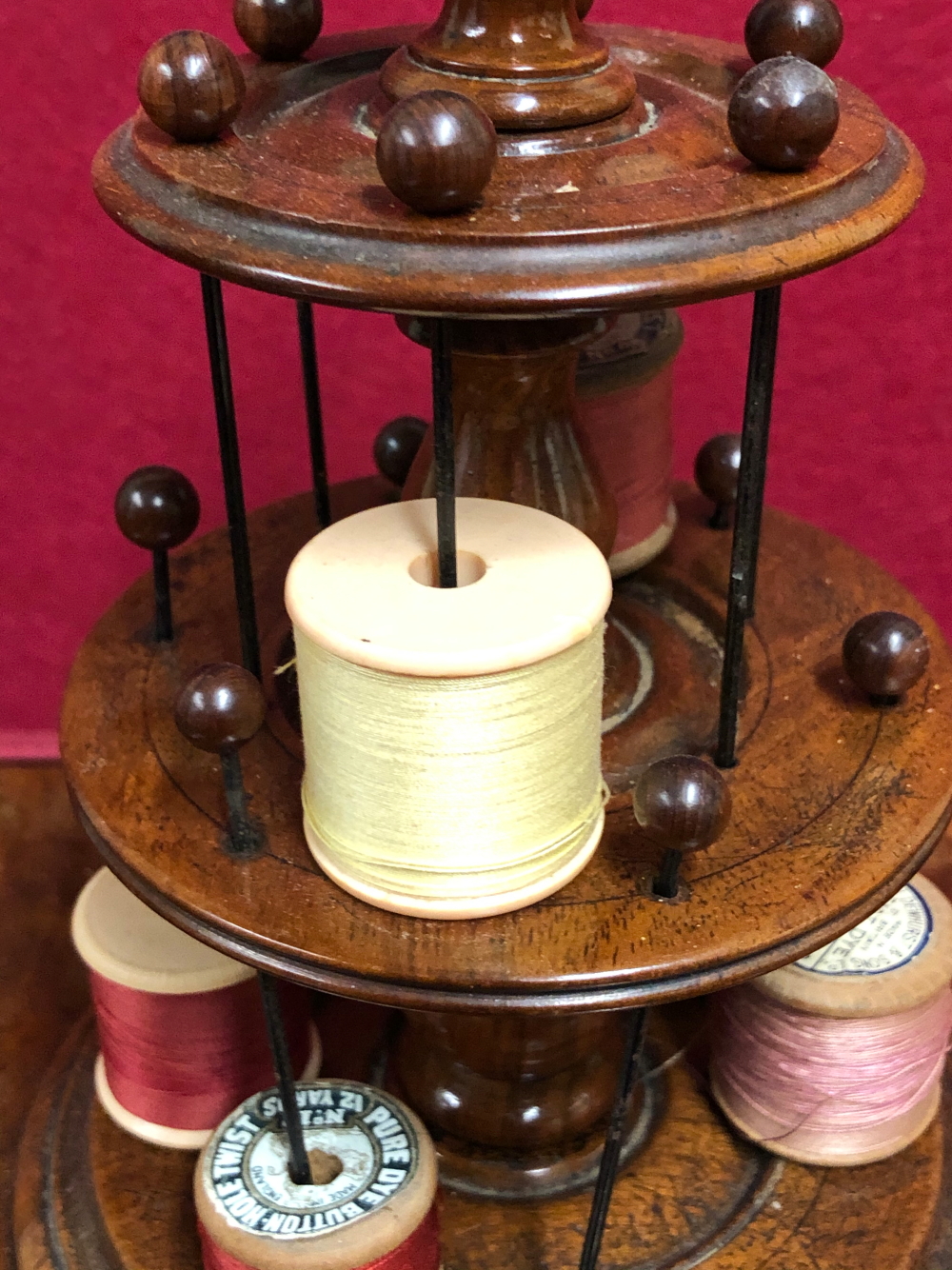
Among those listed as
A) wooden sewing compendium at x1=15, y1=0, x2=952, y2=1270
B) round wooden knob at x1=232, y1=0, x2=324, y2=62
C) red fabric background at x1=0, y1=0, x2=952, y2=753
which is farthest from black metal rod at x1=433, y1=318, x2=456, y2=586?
red fabric background at x1=0, y1=0, x2=952, y2=753

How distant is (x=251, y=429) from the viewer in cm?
159

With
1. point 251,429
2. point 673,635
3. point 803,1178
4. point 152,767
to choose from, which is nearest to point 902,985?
point 803,1178

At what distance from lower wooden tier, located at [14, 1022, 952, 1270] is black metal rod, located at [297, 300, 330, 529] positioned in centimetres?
61

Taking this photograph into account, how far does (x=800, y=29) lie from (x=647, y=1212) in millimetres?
938

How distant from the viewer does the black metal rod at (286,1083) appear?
3.07 feet

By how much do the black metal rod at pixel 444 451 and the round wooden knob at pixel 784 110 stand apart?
197mm

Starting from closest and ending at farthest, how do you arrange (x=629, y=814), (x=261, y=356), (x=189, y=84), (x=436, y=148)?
(x=436, y=148), (x=189, y=84), (x=629, y=814), (x=261, y=356)

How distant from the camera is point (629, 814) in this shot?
37.4 inches

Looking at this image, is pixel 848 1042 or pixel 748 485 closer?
pixel 748 485

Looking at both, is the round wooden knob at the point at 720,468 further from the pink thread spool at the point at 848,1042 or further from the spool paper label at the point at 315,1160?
the spool paper label at the point at 315,1160

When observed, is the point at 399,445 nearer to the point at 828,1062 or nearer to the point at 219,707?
the point at 219,707

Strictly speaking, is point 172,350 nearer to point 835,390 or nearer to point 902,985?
point 835,390

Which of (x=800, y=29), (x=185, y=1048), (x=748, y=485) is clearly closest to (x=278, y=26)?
(x=800, y=29)

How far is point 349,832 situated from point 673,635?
0.43m
